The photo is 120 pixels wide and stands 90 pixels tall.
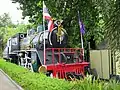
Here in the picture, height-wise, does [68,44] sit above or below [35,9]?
below

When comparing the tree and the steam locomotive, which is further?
the tree

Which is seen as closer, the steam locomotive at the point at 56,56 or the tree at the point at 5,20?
the steam locomotive at the point at 56,56

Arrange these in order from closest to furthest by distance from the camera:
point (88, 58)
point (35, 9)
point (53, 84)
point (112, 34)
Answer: point (112, 34), point (53, 84), point (88, 58), point (35, 9)

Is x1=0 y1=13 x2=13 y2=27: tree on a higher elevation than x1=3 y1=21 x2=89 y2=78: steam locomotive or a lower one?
higher

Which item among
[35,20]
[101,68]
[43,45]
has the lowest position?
[101,68]

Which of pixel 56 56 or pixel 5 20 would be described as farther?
pixel 5 20

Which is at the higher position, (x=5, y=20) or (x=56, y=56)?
(x=5, y=20)

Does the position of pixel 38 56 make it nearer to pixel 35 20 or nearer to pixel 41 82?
pixel 41 82

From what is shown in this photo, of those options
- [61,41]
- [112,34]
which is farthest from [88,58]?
[112,34]

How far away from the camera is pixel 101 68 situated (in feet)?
59.1

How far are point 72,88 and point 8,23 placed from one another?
73049 mm

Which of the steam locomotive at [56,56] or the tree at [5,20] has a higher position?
the tree at [5,20]

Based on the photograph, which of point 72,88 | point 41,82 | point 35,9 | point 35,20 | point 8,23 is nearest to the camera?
point 72,88

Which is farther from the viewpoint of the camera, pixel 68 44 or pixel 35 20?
pixel 35 20
